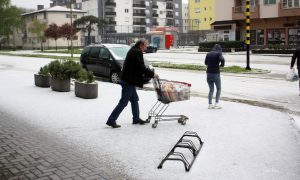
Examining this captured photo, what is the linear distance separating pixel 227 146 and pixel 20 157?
3387mm

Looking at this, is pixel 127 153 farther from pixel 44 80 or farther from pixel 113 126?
pixel 44 80

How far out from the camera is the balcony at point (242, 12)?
50.1 meters

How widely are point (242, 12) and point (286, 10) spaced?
608 cm

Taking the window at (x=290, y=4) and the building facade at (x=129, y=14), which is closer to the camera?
the window at (x=290, y=4)

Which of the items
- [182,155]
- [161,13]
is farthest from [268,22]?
[161,13]

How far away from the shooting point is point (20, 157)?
6242mm

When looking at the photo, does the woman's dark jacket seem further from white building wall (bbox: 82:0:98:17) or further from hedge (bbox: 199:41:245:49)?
white building wall (bbox: 82:0:98:17)

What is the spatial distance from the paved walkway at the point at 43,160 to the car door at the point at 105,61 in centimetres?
922

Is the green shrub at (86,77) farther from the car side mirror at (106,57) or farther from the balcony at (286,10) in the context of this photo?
the balcony at (286,10)

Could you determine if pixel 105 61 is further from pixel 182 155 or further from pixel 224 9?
pixel 224 9

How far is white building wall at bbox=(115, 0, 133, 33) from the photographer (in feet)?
321

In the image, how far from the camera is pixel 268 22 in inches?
1949

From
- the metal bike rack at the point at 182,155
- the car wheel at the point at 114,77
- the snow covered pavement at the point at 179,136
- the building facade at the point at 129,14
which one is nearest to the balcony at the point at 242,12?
the car wheel at the point at 114,77

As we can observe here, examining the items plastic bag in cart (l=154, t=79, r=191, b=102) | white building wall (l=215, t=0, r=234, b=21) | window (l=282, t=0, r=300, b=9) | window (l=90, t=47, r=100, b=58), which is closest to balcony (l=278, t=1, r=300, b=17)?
window (l=282, t=0, r=300, b=9)
